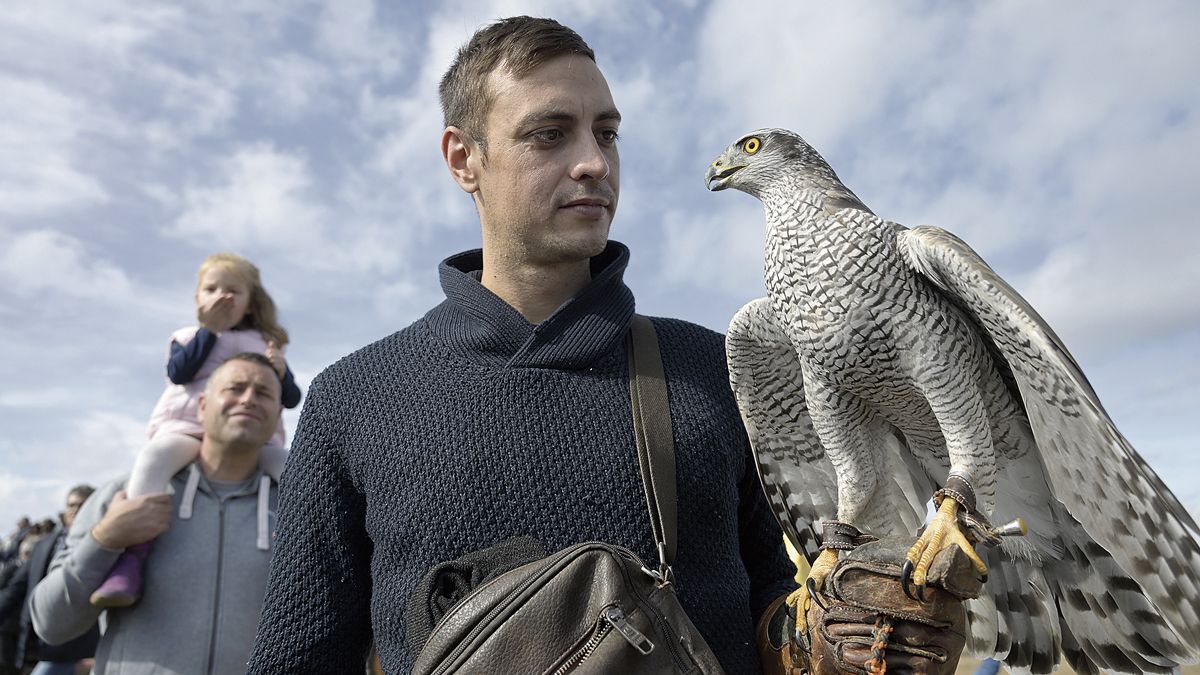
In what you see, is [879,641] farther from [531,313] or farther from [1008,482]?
[531,313]

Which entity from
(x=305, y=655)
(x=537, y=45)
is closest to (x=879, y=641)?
(x=305, y=655)

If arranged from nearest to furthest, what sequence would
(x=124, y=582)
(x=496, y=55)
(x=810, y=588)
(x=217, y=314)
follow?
1. (x=810, y=588)
2. (x=496, y=55)
3. (x=124, y=582)
4. (x=217, y=314)

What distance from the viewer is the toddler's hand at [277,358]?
5.02 m

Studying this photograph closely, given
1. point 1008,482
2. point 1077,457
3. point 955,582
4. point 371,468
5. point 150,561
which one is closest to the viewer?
point 955,582

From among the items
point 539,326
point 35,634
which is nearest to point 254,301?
point 35,634

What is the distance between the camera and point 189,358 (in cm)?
505

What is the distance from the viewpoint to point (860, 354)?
7.20ft

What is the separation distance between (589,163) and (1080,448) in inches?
52.6

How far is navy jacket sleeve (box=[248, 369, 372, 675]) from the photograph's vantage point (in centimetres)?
231

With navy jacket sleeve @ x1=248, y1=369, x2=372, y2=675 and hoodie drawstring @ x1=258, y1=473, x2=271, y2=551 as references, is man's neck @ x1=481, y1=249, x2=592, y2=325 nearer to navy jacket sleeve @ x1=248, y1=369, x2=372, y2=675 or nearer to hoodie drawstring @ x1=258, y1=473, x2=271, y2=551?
navy jacket sleeve @ x1=248, y1=369, x2=372, y2=675

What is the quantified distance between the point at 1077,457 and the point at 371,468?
169 centimetres

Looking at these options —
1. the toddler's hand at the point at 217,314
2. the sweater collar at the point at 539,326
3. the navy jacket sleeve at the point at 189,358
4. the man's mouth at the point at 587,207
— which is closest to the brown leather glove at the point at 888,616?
the sweater collar at the point at 539,326

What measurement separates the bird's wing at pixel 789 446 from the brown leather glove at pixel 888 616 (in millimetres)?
519

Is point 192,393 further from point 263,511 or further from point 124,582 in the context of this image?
point 124,582
